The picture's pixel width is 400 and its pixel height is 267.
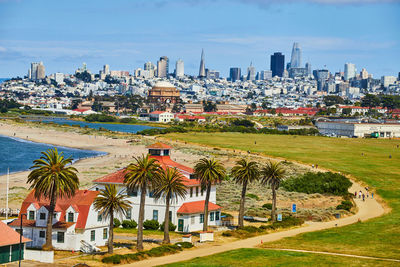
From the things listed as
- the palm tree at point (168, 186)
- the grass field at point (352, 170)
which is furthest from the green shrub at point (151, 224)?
the grass field at point (352, 170)

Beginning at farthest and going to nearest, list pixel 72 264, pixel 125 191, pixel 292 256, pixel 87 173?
pixel 87 173 → pixel 125 191 → pixel 292 256 → pixel 72 264

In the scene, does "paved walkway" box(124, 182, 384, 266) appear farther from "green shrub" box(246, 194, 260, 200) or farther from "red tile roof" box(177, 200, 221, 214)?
"green shrub" box(246, 194, 260, 200)

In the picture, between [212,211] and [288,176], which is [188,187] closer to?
[212,211]

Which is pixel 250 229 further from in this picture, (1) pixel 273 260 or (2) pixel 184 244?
(1) pixel 273 260

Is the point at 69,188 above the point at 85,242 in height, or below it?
above

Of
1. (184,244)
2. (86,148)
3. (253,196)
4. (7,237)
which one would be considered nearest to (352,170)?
(253,196)

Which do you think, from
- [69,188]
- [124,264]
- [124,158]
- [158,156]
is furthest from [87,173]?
[124,264]

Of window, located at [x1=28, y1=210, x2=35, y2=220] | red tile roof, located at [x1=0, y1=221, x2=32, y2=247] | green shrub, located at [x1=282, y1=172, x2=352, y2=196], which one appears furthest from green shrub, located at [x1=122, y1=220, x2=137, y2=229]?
green shrub, located at [x1=282, y1=172, x2=352, y2=196]
